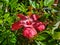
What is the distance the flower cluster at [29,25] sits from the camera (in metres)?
1.14

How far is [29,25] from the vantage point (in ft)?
3.81

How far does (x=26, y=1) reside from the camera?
1.37m

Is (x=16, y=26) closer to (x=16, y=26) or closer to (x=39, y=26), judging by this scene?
(x=16, y=26)

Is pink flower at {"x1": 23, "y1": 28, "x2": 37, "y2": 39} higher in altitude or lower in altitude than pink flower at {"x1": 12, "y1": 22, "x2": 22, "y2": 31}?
lower

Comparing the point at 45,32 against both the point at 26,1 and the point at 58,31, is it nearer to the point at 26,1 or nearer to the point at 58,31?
the point at 58,31

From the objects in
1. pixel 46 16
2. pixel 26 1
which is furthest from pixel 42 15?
pixel 26 1

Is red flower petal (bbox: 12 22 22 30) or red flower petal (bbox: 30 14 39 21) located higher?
red flower petal (bbox: 30 14 39 21)

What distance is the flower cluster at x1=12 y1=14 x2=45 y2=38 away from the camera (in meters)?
1.14

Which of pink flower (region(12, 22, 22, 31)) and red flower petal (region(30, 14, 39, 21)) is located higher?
red flower petal (region(30, 14, 39, 21))

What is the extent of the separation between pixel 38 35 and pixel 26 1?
0.27m

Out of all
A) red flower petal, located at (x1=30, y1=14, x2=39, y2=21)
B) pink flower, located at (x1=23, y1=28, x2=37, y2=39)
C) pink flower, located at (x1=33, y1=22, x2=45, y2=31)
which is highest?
red flower petal, located at (x1=30, y1=14, x2=39, y2=21)

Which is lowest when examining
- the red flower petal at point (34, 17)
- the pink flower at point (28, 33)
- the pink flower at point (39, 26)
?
the pink flower at point (28, 33)

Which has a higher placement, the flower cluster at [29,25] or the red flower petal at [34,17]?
the red flower petal at [34,17]

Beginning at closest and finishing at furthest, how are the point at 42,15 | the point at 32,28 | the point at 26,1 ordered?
1. the point at 32,28
2. the point at 42,15
3. the point at 26,1
